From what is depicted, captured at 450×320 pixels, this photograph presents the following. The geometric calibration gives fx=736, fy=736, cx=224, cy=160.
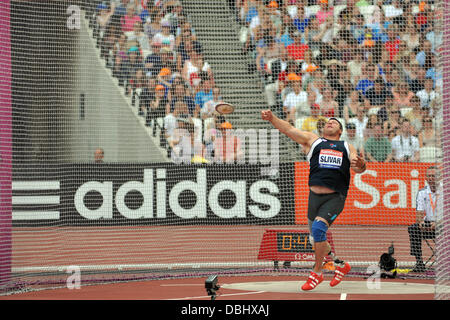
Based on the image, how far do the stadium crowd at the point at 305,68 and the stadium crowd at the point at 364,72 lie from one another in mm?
23

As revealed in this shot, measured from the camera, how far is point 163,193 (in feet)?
Result: 52.6

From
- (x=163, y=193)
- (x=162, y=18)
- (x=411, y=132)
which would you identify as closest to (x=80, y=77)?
(x=162, y=18)

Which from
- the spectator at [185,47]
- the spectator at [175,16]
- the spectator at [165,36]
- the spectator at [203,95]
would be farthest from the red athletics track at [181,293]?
the spectator at [175,16]

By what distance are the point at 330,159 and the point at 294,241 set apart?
337cm

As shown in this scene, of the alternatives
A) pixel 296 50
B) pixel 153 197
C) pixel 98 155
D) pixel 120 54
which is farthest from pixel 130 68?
pixel 296 50

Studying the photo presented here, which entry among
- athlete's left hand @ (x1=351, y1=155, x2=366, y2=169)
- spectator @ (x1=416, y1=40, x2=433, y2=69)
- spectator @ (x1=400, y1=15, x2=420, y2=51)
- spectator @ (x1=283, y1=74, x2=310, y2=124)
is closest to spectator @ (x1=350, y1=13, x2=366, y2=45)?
spectator @ (x1=400, y1=15, x2=420, y2=51)

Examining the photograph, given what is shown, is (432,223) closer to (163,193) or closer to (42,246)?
(163,193)

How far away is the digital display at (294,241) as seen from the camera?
13.8 m

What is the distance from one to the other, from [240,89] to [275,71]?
1055 mm

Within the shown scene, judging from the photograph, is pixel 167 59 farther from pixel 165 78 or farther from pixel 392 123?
pixel 392 123

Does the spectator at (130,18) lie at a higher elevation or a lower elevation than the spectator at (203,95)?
higher

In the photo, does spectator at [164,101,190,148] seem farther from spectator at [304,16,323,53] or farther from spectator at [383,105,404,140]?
spectator at [383,105,404,140]

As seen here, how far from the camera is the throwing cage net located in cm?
1559

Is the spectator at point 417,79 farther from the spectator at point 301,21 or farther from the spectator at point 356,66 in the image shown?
the spectator at point 301,21
